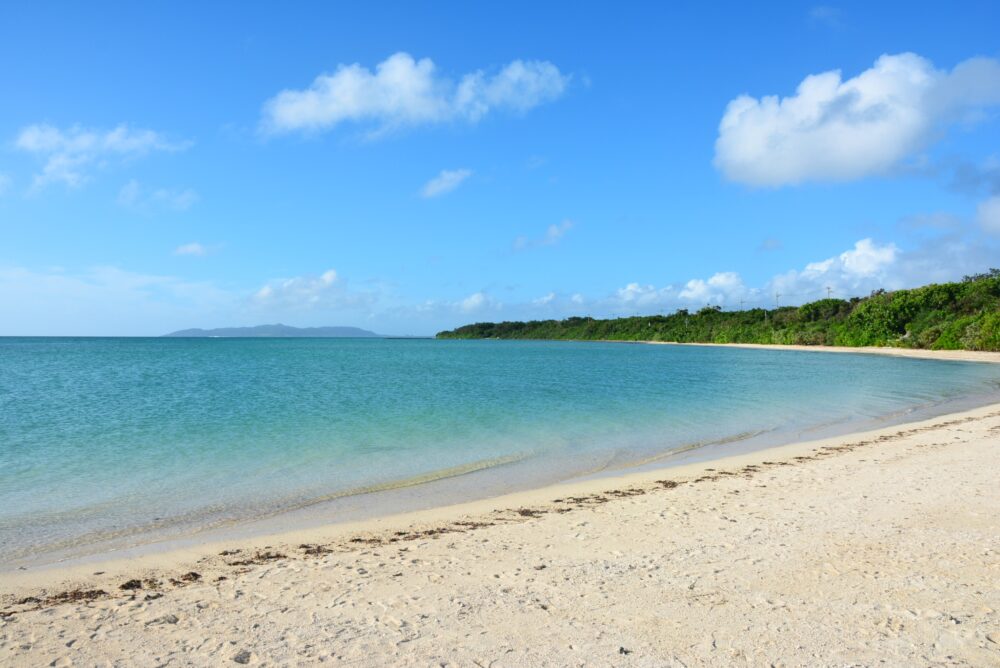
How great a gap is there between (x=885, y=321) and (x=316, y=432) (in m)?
85.9

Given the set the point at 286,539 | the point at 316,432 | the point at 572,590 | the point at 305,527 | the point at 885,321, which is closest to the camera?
the point at 572,590

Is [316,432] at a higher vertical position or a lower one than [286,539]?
higher

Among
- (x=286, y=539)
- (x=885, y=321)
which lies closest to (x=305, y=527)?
(x=286, y=539)

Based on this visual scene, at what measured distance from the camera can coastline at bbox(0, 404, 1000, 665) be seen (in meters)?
4.89

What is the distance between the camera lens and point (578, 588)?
20.0 feet

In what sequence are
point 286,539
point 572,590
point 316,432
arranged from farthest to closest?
point 316,432
point 286,539
point 572,590

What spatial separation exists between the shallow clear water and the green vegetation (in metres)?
39.7

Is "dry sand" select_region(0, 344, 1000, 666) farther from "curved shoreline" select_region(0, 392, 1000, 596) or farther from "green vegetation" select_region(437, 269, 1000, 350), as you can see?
"green vegetation" select_region(437, 269, 1000, 350)

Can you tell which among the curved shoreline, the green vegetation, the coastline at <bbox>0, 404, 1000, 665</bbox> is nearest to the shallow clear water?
the curved shoreline

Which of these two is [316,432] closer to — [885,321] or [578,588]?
[578,588]

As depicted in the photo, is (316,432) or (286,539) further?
(316,432)

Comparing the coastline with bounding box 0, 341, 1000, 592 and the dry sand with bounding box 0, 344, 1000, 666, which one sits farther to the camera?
the coastline with bounding box 0, 341, 1000, 592

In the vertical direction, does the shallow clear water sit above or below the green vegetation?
below

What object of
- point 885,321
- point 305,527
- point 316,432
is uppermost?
point 885,321
